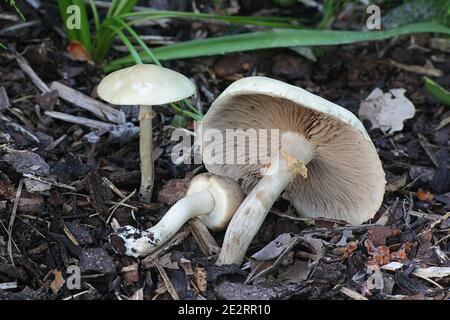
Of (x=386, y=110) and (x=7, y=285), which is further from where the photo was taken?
(x=386, y=110)

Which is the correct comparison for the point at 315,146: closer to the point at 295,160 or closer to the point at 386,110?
the point at 295,160

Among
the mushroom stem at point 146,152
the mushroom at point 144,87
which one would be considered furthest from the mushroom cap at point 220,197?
the mushroom at point 144,87

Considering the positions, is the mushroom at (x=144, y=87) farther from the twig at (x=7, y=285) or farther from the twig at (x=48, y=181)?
the twig at (x=7, y=285)

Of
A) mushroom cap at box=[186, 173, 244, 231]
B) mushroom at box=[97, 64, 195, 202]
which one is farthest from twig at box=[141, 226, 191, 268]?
mushroom at box=[97, 64, 195, 202]

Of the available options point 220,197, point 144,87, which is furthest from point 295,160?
point 144,87

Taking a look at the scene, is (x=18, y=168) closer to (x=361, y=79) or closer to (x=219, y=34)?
(x=219, y=34)

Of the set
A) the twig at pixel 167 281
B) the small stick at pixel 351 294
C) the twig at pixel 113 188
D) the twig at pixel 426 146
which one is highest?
the twig at pixel 113 188

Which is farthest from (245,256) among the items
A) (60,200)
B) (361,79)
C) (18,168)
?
(361,79)
